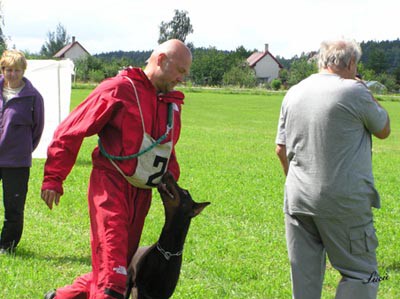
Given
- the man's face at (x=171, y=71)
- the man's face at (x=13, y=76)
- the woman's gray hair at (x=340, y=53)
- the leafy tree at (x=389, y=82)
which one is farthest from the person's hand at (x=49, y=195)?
the leafy tree at (x=389, y=82)

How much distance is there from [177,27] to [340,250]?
362ft

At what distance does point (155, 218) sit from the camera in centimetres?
793

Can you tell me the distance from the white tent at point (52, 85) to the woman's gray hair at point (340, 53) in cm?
866

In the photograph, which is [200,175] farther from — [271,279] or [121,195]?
[121,195]

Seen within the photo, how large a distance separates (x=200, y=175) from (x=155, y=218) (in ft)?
12.2

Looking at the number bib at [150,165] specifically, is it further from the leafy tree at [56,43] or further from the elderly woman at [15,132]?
the leafy tree at [56,43]

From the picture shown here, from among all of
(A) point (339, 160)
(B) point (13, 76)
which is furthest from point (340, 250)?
(B) point (13, 76)

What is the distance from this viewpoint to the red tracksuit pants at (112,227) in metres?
3.77

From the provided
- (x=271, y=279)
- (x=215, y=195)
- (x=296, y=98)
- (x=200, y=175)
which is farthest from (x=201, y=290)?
(x=200, y=175)

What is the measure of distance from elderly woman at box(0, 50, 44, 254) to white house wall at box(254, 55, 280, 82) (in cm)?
11900

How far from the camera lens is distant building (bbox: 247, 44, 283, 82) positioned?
124m

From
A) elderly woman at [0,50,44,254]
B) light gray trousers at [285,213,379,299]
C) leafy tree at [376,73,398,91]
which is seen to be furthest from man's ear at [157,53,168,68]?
leafy tree at [376,73,398,91]

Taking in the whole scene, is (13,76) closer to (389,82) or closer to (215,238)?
(215,238)

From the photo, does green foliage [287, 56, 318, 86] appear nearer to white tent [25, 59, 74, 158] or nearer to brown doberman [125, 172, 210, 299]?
white tent [25, 59, 74, 158]
